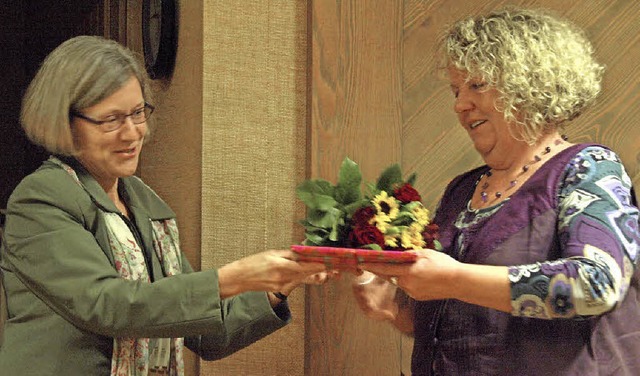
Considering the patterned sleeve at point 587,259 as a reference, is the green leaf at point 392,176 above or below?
above

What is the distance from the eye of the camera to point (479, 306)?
82.2 inches

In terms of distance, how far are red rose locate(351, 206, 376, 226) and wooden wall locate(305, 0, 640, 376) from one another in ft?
2.20

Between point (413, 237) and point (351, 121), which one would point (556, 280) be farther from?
point (351, 121)

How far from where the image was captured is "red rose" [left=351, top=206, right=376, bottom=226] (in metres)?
2.03

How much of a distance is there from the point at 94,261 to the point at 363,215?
2.01ft

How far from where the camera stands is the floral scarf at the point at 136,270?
84.9 inches

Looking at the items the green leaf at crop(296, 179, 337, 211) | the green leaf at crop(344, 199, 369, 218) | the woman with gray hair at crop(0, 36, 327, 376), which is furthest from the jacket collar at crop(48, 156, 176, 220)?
the green leaf at crop(344, 199, 369, 218)

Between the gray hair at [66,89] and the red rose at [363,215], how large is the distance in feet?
2.17

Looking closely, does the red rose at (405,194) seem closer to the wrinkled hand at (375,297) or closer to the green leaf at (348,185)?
the green leaf at (348,185)

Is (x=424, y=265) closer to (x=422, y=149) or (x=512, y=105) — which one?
(x=512, y=105)

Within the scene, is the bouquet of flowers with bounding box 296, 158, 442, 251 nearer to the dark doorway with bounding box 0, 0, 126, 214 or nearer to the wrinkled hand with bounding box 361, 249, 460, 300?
the wrinkled hand with bounding box 361, 249, 460, 300

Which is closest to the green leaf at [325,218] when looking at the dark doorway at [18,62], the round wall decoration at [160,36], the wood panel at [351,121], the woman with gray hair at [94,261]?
the woman with gray hair at [94,261]

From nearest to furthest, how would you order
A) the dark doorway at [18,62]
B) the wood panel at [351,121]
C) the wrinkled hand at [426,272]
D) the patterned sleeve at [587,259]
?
the patterned sleeve at [587,259] → the wrinkled hand at [426,272] → the wood panel at [351,121] → the dark doorway at [18,62]

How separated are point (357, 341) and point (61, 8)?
3.93 metres
